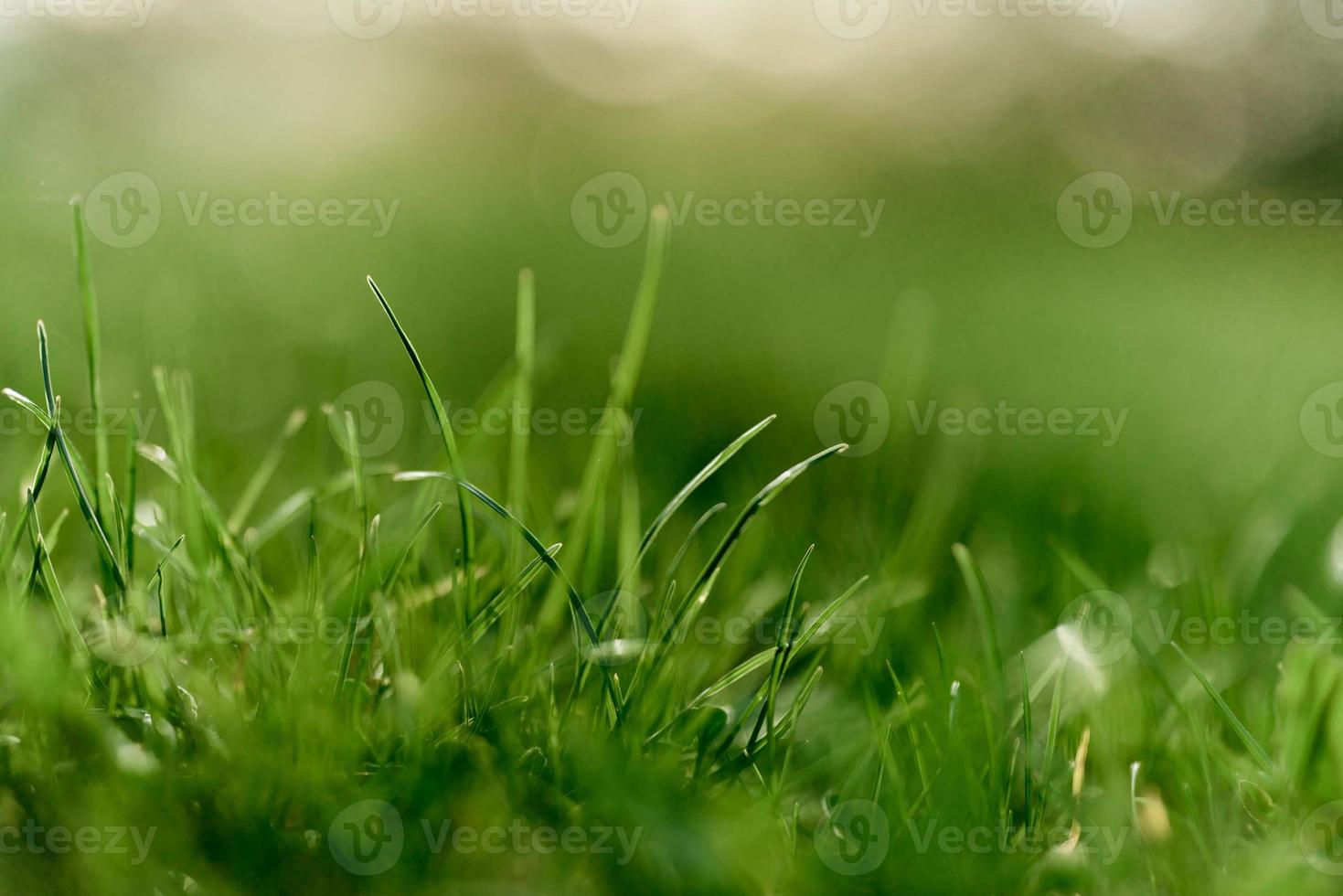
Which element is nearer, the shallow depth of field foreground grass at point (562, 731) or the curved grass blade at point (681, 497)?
the shallow depth of field foreground grass at point (562, 731)

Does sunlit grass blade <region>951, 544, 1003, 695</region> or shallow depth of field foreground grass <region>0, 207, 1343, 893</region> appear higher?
sunlit grass blade <region>951, 544, 1003, 695</region>

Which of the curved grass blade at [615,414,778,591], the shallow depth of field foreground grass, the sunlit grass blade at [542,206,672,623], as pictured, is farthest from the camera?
the sunlit grass blade at [542,206,672,623]

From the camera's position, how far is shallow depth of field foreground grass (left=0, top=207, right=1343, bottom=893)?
794mm

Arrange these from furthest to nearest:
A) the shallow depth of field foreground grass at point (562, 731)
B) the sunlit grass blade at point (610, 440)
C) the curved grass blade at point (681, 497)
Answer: the sunlit grass blade at point (610, 440)
the curved grass blade at point (681, 497)
the shallow depth of field foreground grass at point (562, 731)

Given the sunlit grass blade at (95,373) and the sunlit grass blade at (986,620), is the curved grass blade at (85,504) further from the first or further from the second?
the sunlit grass blade at (986,620)

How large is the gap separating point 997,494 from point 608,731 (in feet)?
3.75

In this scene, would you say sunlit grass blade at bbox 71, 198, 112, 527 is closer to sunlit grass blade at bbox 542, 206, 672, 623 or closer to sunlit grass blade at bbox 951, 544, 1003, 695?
sunlit grass blade at bbox 542, 206, 672, 623

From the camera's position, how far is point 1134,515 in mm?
1772

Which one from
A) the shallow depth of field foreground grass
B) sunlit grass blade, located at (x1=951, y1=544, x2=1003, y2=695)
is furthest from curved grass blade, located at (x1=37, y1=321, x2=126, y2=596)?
sunlit grass blade, located at (x1=951, y1=544, x2=1003, y2=695)

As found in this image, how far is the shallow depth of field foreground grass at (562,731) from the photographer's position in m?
0.79

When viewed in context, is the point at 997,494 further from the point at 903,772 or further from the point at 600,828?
the point at 600,828

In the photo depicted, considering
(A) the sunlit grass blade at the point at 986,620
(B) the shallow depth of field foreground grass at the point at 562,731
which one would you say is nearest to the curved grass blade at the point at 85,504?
(B) the shallow depth of field foreground grass at the point at 562,731

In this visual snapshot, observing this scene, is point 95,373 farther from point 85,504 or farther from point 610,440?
point 610,440

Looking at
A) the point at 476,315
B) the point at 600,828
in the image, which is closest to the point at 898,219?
the point at 476,315
